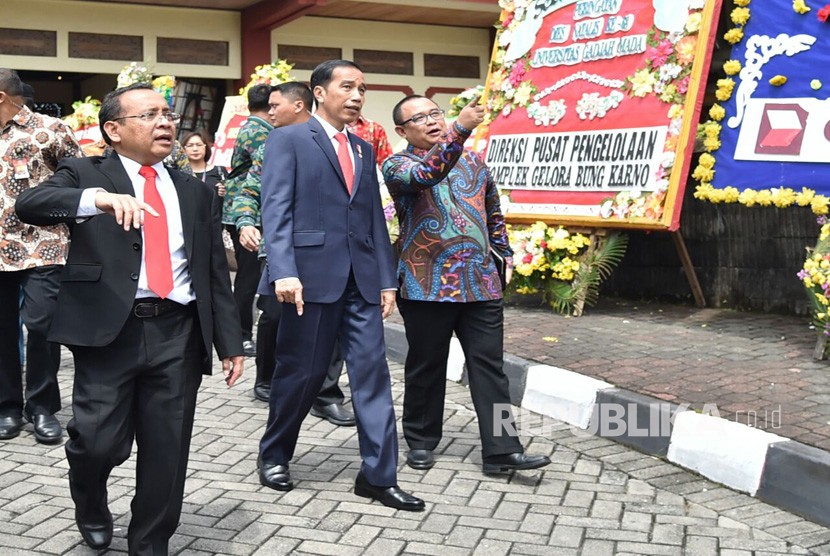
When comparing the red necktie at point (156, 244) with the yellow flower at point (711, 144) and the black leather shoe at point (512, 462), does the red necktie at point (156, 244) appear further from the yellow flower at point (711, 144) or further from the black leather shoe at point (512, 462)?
the yellow flower at point (711, 144)

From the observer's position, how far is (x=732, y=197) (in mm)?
7492

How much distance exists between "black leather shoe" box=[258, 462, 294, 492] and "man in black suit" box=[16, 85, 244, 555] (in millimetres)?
972

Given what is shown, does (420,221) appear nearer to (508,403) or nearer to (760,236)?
(508,403)

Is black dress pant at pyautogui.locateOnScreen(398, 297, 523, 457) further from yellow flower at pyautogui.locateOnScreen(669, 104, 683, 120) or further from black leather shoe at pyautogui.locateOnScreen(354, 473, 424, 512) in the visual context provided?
yellow flower at pyautogui.locateOnScreen(669, 104, 683, 120)

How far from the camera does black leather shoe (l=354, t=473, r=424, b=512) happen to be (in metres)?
4.70

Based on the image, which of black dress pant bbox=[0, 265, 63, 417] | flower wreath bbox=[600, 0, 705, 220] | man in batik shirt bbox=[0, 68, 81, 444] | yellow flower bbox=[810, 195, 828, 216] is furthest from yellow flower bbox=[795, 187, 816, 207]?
black dress pant bbox=[0, 265, 63, 417]

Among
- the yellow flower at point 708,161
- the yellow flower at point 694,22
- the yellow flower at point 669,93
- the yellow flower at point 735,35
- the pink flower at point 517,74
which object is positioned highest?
the yellow flower at point 694,22

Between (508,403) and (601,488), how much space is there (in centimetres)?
55

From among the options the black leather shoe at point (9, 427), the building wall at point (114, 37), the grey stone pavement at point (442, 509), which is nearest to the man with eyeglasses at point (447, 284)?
the grey stone pavement at point (442, 509)

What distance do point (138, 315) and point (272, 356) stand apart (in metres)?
2.68

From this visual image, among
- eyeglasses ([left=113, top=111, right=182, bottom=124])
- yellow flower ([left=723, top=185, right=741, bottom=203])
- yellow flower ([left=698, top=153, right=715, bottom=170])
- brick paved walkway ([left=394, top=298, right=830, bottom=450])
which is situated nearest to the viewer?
eyeglasses ([left=113, top=111, right=182, bottom=124])

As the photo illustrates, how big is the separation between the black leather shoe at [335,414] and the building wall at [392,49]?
9699mm

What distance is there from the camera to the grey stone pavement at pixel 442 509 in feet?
14.1

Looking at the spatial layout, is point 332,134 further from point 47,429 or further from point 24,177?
point 47,429
